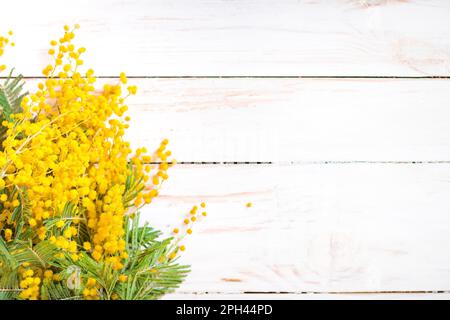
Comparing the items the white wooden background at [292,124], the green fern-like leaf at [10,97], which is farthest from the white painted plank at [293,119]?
the green fern-like leaf at [10,97]

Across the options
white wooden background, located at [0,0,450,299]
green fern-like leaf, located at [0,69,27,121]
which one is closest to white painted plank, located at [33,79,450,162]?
white wooden background, located at [0,0,450,299]

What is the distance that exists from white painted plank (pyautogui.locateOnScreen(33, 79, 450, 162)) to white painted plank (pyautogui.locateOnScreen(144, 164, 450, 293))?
0.10ft

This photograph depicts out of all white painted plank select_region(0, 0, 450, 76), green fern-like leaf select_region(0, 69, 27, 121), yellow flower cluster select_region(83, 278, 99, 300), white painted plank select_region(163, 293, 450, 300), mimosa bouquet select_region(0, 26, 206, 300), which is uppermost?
white painted plank select_region(0, 0, 450, 76)

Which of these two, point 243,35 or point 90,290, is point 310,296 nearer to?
point 90,290

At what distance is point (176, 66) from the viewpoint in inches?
37.0

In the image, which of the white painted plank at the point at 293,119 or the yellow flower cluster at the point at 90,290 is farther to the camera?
the white painted plank at the point at 293,119

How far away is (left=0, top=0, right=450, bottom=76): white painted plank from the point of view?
36.8 inches

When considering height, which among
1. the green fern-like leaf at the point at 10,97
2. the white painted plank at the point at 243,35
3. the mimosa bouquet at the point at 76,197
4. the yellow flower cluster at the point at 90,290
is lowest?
the yellow flower cluster at the point at 90,290

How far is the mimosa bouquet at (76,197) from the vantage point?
74 centimetres

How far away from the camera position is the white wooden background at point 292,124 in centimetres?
92

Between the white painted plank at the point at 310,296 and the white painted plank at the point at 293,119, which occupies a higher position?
the white painted plank at the point at 293,119

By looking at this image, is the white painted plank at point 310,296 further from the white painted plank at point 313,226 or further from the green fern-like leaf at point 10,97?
the green fern-like leaf at point 10,97

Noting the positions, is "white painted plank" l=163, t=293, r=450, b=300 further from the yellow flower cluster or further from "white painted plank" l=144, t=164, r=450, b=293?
the yellow flower cluster

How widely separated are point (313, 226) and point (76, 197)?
0.41 metres
